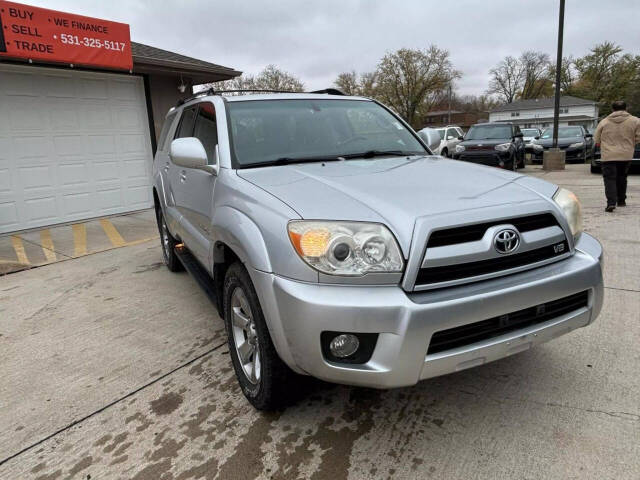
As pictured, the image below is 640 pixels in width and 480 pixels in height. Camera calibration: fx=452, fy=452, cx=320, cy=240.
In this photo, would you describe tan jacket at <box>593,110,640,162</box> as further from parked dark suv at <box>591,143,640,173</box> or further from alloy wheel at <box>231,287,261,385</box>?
alloy wheel at <box>231,287,261,385</box>

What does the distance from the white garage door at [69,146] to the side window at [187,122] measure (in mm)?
5094

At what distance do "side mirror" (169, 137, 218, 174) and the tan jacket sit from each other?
719 centimetres

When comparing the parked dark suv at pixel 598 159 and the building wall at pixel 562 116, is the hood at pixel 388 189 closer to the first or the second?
the parked dark suv at pixel 598 159

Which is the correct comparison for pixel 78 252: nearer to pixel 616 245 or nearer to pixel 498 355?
pixel 498 355

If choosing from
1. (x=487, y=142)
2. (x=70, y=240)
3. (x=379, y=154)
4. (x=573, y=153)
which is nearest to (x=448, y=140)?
(x=573, y=153)

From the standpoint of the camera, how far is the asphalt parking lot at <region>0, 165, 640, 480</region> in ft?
6.79

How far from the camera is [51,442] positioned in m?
2.33

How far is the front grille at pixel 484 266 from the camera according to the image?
6.23ft

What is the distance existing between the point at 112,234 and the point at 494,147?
1048 cm

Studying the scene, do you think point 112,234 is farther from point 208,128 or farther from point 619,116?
point 619,116

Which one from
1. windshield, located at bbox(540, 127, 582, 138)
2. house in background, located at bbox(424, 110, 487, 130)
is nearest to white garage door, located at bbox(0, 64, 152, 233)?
windshield, located at bbox(540, 127, 582, 138)

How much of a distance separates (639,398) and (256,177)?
2.41 meters

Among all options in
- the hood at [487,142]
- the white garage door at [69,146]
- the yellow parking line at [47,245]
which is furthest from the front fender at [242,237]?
the hood at [487,142]

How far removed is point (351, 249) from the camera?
1903 mm
